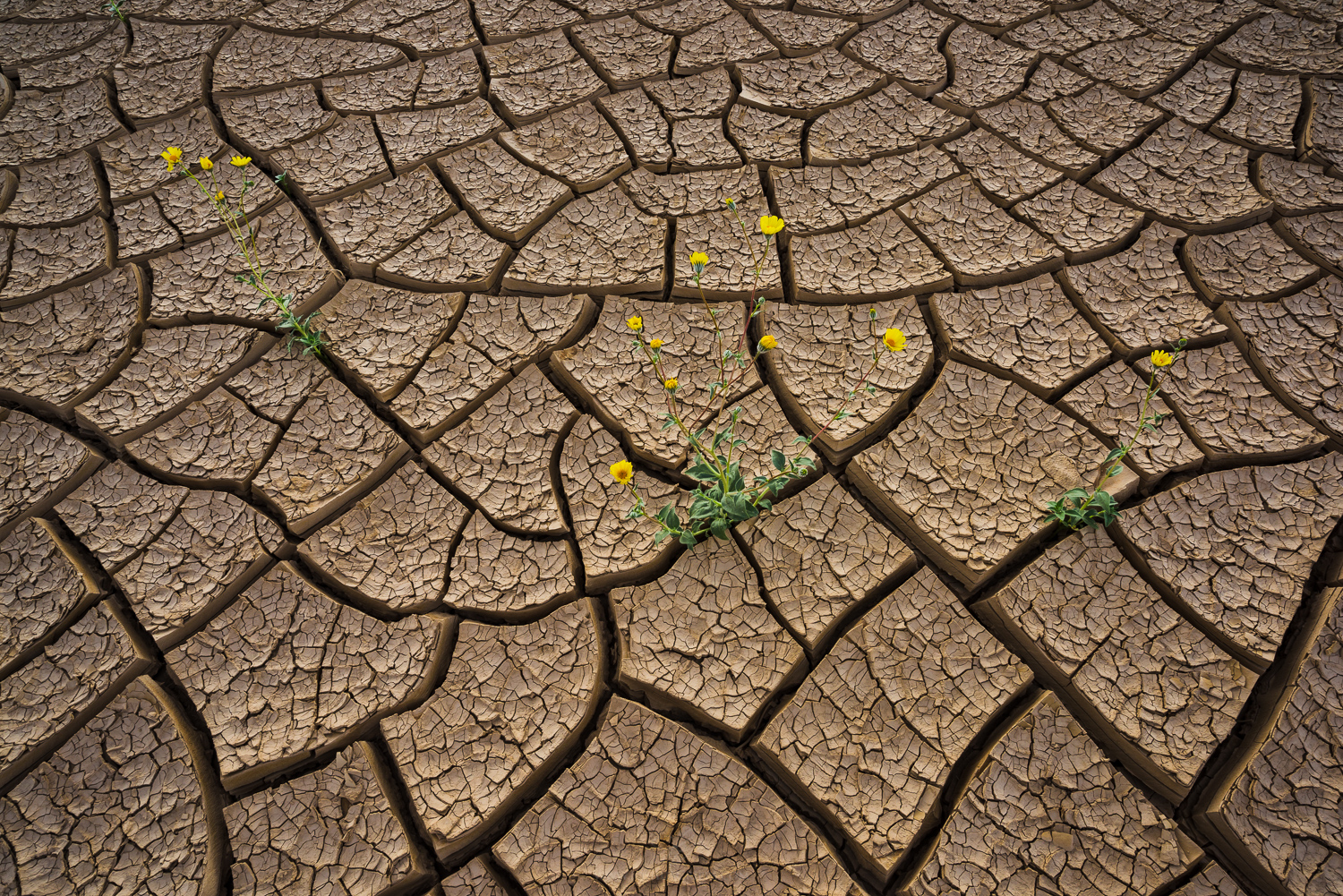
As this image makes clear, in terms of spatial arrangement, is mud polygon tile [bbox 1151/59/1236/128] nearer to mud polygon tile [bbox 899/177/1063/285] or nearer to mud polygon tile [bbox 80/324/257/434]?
mud polygon tile [bbox 899/177/1063/285]

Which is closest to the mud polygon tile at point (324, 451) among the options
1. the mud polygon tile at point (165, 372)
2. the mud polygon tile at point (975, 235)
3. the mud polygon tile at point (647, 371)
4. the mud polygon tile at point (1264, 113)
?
the mud polygon tile at point (165, 372)

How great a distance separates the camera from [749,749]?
1607 mm

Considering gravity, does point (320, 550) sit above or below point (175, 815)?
above

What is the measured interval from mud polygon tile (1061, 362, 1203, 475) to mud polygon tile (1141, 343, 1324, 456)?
6 cm

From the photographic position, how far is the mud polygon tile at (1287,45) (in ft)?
8.87

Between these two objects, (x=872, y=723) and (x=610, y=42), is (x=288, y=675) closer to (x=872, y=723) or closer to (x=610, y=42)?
(x=872, y=723)

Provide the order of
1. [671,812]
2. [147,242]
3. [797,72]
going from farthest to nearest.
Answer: [797,72] < [147,242] < [671,812]

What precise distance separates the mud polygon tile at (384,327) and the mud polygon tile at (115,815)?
0.98 meters

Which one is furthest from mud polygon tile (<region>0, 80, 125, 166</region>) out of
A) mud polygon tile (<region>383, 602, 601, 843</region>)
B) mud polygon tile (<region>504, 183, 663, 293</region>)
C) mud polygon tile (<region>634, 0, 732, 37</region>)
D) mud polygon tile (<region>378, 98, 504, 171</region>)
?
mud polygon tile (<region>383, 602, 601, 843</region>)

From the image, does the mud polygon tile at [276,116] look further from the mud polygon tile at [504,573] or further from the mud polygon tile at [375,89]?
the mud polygon tile at [504,573]

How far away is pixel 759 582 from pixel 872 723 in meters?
0.39

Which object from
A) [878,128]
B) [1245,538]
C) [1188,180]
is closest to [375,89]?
[878,128]

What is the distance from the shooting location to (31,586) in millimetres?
1818

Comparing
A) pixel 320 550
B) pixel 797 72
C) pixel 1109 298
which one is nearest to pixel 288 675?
pixel 320 550
